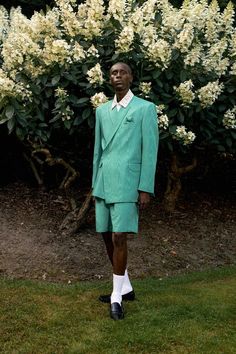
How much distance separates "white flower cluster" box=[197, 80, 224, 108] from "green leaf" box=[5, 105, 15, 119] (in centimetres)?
183

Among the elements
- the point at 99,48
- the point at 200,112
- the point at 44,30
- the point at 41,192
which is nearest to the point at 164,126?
the point at 200,112

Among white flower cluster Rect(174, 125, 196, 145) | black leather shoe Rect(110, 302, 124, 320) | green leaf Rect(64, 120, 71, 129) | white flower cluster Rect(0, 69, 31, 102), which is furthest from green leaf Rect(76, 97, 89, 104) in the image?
black leather shoe Rect(110, 302, 124, 320)

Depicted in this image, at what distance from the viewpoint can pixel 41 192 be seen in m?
6.85

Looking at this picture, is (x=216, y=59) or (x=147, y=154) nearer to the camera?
(x=147, y=154)

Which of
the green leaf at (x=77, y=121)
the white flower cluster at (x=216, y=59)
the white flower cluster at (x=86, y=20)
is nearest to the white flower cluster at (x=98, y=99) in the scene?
the green leaf at (x=77, y=121)

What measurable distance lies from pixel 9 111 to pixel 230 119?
2.32m

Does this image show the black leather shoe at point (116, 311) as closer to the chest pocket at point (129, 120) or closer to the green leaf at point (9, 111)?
the chest pocket at point (129, 120)

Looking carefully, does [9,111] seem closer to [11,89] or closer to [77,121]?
[11,89]

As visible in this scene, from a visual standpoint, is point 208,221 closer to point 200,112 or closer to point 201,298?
point 200,112

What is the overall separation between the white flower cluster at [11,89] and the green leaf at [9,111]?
0.33 feet

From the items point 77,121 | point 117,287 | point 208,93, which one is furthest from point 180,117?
point 117,287

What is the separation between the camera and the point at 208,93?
18.0 feet

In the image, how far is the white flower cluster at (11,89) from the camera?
5141mm

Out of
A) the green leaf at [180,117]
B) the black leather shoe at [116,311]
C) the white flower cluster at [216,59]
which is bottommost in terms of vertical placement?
the black leather shoe at [116,311]
